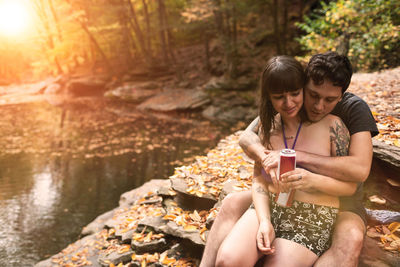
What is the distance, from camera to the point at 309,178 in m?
1.81

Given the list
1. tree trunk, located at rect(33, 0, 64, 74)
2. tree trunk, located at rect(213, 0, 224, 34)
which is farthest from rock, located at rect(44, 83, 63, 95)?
tree trunk, located at rect(213, 0, 224, 34)

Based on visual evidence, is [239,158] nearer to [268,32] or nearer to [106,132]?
[106,132]

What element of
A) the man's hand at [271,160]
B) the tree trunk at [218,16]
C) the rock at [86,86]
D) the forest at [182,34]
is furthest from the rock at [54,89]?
the man's hand at [271,160]

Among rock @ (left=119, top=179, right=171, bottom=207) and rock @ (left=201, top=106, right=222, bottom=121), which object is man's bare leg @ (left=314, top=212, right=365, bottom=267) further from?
rock @ (left=201, top=106, right=222, bottom=121)

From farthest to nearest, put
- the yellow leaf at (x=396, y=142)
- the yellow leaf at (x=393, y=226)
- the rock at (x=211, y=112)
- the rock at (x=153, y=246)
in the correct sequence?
the rock at (x=211, y=112) → the rock at (x=153, y=246) → the yellow leaf at (x=396, y=142) → the yellow leaf at (x=393, y=226)

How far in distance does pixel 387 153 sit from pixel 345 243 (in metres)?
1.35

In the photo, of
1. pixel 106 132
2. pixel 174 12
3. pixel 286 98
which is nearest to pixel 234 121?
pixel 106 132

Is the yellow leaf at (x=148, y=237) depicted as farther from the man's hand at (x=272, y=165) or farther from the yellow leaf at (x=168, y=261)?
the man's hand at (x=272, y=165)

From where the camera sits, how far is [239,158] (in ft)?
14.9

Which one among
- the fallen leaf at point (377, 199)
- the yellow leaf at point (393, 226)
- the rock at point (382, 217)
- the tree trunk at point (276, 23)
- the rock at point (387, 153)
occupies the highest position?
the tree trunk at point (276, 23)

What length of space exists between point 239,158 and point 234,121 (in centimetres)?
858

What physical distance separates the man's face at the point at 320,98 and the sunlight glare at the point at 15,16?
95.6ft

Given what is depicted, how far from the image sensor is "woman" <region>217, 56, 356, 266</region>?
178 centimetres

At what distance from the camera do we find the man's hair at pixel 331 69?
178 centimetres
